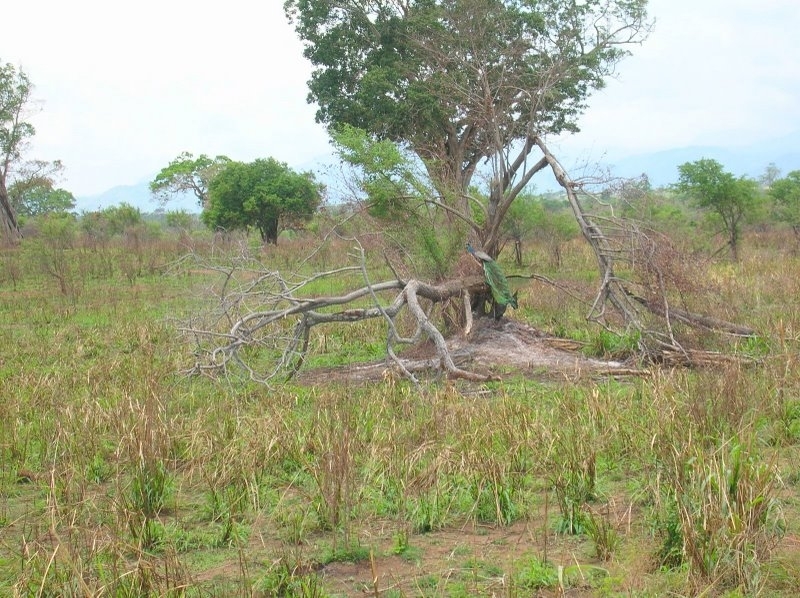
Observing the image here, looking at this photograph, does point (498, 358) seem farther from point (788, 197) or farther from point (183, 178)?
point (183, 178)

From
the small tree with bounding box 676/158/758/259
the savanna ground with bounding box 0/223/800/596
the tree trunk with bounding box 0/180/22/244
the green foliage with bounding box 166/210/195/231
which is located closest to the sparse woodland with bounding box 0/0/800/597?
the savanna ground with bounding box 0/223/800/596

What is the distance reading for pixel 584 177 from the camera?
10.8 metres

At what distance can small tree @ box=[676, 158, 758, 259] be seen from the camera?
Answer: 2338 cm

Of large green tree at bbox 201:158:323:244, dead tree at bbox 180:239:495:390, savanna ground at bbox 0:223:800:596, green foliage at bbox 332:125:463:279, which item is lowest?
savanna ground at bbox 0:223:800:596

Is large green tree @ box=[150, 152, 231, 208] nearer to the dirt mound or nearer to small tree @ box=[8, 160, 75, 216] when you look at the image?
small tree @ box=[8, 160, 75, 216]

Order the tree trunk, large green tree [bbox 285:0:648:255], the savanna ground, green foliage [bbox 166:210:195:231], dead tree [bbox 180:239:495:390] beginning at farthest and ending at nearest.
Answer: green foliage [bbox 166:210:195:231]
the tree trunk
large green tree [bbox 285:0:648:255]
dead tree [bbox 180:239:495:390]
the savanna ground

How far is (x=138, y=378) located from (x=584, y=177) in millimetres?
5925

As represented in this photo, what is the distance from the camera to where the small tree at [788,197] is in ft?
91.2

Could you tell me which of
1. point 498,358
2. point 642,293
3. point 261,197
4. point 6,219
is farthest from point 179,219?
point 642,293

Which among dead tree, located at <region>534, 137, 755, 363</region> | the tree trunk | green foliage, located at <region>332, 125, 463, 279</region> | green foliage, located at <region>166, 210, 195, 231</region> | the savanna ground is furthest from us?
green foliage, located at <region>166, 210, 195, 231</region>

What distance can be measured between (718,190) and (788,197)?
9766 mm

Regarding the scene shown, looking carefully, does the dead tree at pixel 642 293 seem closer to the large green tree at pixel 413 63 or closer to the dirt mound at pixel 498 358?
the dirt mound at pixel 498 358

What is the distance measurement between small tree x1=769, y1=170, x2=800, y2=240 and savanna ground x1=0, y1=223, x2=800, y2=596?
19752 millimetres

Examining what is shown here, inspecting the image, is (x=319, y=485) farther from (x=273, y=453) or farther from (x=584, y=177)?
(x=584, y=177)
